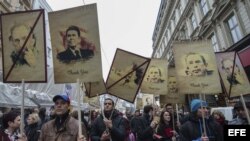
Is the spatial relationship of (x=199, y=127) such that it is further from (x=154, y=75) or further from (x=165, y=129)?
(x=154, y=75)

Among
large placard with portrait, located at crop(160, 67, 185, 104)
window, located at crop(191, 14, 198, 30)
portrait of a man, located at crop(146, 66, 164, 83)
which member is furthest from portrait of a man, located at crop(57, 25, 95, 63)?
window, located at crop(191, 14, 198, 30)

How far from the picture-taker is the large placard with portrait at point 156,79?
747 centimetres

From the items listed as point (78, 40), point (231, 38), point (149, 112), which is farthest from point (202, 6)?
point (78, 40)

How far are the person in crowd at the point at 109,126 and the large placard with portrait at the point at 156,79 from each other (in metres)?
2.89

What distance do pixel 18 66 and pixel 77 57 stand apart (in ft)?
2.77

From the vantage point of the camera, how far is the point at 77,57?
3.88 m

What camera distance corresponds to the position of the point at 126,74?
18.1ft

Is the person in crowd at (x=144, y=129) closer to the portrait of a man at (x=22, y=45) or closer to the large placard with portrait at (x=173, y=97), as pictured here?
the large placard with portrait at (x=173, y=97)

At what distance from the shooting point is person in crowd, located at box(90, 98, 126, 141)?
14.0 feet

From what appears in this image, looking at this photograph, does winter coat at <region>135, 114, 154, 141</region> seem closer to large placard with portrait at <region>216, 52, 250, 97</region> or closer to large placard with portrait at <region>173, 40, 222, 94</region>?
large placard with portrait at <region>173, 40, 222, 94</region>

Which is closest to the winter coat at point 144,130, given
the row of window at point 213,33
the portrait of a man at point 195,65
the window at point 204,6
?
the portrait of a man at point 195,65

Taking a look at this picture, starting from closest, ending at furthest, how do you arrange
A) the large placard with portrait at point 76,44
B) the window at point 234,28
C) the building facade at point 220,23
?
the large placard with portrait at point 76,44 < the building facade at point 220,23 < the window at point 234,28

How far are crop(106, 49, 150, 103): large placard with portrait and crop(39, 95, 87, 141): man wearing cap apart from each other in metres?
1.78

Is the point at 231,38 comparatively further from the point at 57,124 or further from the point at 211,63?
the point at 57,124
